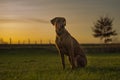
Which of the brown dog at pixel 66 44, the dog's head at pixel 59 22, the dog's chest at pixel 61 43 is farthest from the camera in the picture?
the dog's chest at pixel 61 43

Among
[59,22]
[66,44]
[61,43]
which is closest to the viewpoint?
[59,22]

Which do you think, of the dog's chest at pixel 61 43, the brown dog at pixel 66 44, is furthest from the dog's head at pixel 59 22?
the dog's chest at pixel 61 43

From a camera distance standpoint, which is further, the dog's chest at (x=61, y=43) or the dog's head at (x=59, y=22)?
the dog's chest at (x=61, y=43)

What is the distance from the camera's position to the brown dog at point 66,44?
17.3 meters

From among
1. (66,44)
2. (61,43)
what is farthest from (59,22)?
(66,44)

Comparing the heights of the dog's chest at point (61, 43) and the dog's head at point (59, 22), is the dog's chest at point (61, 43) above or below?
below

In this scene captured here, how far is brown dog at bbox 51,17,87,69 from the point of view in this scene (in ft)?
56.7

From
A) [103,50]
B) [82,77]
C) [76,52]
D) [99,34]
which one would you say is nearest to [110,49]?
[103,50]

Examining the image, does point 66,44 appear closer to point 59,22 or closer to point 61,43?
point 61,43

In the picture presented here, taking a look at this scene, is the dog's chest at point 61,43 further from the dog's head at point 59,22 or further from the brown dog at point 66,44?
the dog's head at point 59,22

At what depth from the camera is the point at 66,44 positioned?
17594mm

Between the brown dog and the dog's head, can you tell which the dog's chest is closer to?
the brown dog

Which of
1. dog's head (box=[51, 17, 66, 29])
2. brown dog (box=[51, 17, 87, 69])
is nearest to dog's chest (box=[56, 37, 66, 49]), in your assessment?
brown dog (box=[51, 17, 87, 69])

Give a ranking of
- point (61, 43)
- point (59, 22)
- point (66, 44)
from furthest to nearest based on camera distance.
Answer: point (66, 44) → point (61, 43) → point (59, 22)
